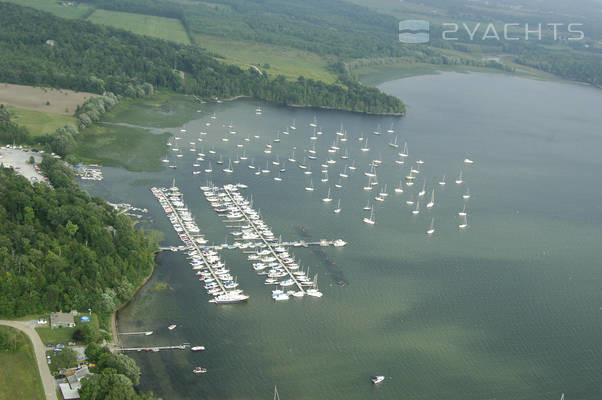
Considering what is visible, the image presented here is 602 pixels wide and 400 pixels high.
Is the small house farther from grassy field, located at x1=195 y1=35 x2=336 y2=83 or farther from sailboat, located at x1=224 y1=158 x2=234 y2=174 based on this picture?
grassy field, located at x1=195 y1=35 x2=336 y2=83

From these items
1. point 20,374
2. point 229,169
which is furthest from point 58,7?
point 20,374

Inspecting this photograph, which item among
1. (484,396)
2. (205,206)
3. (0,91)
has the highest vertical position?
(0,91)

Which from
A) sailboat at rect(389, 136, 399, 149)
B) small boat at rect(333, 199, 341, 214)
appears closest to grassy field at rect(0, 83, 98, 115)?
small boat at rect(333, 199, 341, 214)

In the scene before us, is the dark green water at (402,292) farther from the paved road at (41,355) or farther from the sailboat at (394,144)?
the paved road at (41,355)

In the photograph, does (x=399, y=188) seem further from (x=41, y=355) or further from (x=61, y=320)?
(x=41, y=355)

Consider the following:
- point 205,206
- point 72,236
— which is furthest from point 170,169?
point 72,236

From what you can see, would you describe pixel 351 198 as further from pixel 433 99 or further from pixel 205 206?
pixel 433 99

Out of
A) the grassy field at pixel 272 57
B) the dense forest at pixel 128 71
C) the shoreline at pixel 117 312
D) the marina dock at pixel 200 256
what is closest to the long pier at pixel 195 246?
the marina dock at pixel 200 256
